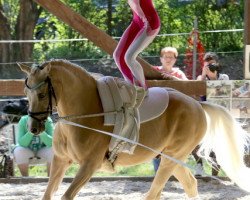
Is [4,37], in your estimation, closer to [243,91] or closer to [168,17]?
[168,17]

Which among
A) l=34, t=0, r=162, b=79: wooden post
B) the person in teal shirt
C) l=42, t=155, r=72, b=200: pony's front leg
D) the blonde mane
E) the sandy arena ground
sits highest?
l=34, t=0, r=162, b=79: wooden post

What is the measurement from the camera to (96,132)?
5.47 meters

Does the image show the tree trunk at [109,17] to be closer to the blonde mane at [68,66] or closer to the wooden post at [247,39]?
the wooden post at [247,39]

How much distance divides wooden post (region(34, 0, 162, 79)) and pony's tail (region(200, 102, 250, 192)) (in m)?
1.04

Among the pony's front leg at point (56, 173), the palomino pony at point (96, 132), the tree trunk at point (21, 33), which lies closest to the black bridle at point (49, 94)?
the palomino pony at point (96, 132)

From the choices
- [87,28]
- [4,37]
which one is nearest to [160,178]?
[87,28]

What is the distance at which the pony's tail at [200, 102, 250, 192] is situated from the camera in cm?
638

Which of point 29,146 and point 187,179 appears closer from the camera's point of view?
point 187,179

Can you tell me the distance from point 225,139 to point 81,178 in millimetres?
1611

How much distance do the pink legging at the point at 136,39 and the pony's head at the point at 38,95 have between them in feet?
2.84

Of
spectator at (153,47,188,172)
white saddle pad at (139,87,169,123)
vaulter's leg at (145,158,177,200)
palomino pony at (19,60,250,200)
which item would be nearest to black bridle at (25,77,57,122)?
palomino pony at (19,60,250,200)

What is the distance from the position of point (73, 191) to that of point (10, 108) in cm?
323

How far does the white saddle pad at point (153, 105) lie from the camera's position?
5.82 meters

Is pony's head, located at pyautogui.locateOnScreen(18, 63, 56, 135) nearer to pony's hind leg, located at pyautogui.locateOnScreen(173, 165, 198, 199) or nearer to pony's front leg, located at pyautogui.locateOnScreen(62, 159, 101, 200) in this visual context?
pony's front leg, located at pyautogui.locateOnScreen(62, 159, 101, 200)
